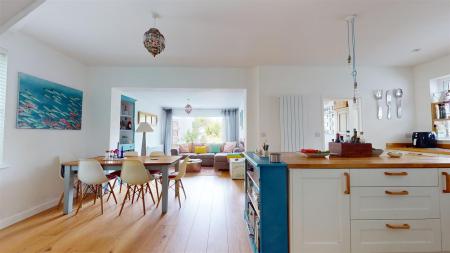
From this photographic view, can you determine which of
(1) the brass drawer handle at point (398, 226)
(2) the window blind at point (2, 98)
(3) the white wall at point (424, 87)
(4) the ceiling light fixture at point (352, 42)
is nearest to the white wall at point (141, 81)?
(2) the window blind at point (2, 98)

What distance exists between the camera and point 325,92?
4.19 meters

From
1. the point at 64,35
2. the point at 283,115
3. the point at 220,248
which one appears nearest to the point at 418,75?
the point at 283,115

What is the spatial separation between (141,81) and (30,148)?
206 cm

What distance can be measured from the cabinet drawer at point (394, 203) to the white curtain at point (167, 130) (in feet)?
25.4

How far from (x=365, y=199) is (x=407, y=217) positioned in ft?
1.19

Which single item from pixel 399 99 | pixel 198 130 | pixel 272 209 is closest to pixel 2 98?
pixel 272 209

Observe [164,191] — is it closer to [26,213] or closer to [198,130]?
[26,213]

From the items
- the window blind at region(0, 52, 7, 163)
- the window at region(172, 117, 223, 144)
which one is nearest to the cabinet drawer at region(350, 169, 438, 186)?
the window blind at region(0, 52, 7, 163)

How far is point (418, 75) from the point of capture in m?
4.13

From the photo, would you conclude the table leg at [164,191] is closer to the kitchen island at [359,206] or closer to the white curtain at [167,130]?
the kitchen island at [359,206]

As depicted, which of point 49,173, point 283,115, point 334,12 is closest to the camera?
point 334,12

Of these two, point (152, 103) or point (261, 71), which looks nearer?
point (261, 71)

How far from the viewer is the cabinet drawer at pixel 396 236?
5.44ft

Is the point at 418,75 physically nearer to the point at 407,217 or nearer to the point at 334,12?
the point at 334,12
